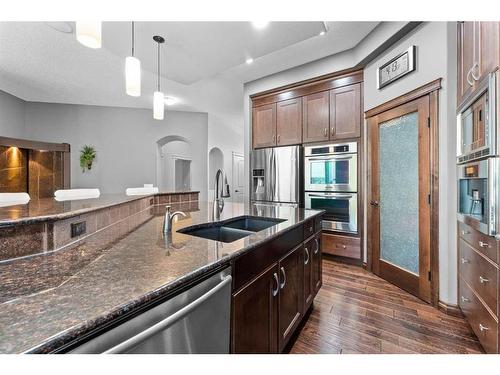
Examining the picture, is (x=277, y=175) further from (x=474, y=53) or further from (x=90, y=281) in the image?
(x=90, y=281)

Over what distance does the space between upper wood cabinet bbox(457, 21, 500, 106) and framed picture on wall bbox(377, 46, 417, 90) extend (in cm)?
41

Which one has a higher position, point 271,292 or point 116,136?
point 116,136

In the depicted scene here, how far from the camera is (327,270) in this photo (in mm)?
3004

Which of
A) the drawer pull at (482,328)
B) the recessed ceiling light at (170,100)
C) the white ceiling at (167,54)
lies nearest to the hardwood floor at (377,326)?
the drawer pull at (482,328)

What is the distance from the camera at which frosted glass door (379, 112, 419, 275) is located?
236cm

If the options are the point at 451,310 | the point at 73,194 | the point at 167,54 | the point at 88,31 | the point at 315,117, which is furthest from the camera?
the point at 315,117

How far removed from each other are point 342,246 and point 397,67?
84.9 inches

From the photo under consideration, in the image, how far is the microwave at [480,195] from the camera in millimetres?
1320

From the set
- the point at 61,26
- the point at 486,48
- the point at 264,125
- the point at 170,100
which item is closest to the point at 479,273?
the point at 486,48

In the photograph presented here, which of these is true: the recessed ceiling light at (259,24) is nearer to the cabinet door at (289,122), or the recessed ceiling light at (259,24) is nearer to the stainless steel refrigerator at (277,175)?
the cabinet door at (289,122)

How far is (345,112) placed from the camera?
317 centimetres
